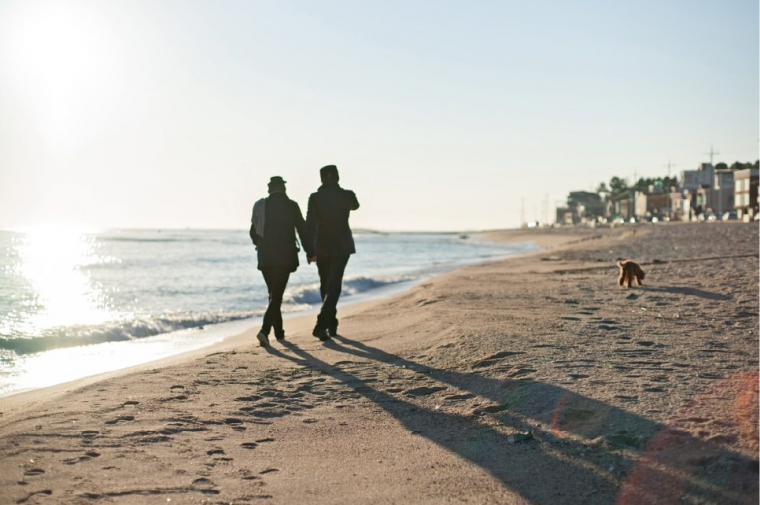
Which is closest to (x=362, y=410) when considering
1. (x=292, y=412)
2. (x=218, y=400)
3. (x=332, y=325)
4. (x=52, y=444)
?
(x=292, y=412)

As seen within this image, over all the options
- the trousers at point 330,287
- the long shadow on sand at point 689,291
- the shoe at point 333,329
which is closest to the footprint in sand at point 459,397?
the trousers at point 330,287

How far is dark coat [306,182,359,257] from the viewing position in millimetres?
8688

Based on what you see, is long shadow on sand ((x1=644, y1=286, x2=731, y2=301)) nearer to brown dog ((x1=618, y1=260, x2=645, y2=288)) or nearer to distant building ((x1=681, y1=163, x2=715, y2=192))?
brown dog ((x1=618, y1=260, x2=645, y2=288))

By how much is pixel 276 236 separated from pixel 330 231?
2.10 feet

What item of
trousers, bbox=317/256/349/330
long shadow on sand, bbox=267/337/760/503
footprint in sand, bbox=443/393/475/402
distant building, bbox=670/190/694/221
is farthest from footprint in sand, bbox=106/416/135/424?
distant building, bbox=670/190/694/221

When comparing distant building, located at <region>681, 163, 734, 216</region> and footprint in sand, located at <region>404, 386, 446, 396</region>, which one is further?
distant building, located at <region>681, 163, 734, 216</region>

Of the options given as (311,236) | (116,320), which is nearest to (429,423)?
(311,236)

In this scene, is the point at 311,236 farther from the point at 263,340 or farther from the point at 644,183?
the point at 644,183

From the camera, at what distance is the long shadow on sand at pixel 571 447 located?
330 cm

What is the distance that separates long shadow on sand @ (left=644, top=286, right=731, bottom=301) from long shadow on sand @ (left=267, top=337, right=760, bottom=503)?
5.44 m

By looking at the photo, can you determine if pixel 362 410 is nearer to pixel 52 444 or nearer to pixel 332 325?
pixel 52 444

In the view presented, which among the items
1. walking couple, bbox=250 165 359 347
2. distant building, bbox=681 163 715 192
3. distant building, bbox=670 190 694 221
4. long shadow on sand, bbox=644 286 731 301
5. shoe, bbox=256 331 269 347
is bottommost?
shoe, bbox=256 331 269 347

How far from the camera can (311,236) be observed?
8.84 metres

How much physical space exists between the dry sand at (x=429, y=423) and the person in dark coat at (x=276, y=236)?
1207 millimetres
